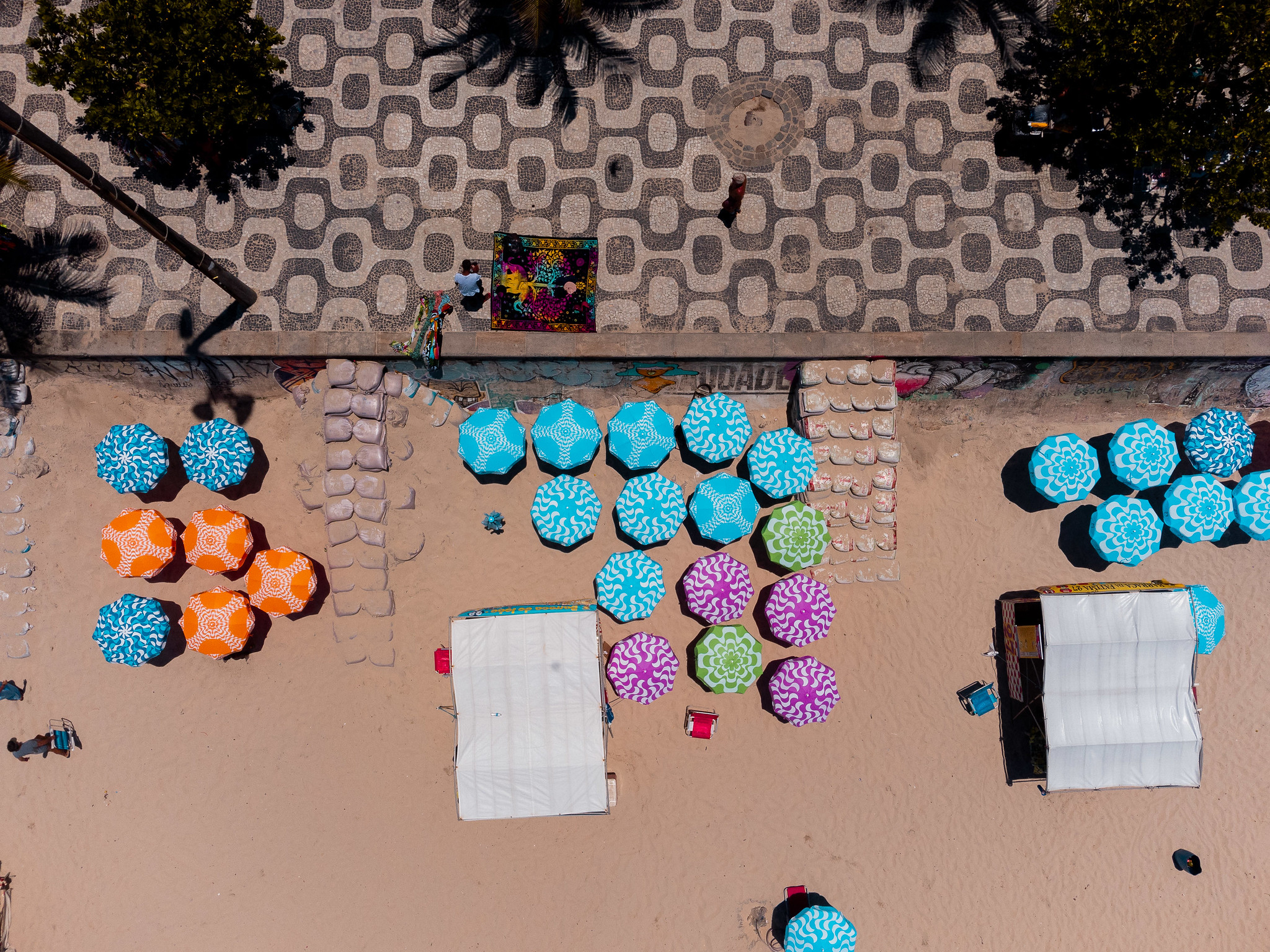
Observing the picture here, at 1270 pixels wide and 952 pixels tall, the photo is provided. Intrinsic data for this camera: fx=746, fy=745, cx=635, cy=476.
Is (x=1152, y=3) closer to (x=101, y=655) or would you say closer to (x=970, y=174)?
(x=970, y=174)

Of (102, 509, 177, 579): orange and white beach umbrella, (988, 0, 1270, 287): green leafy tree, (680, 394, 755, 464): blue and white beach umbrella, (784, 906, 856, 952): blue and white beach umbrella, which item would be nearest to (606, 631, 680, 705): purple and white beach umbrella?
(680, 394, 755, 464): blue and white beach umbrella

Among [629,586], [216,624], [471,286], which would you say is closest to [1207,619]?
[629,586]

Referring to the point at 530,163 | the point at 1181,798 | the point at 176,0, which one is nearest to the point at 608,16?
the point at 530,163

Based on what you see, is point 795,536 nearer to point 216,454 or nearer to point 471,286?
point 471,286

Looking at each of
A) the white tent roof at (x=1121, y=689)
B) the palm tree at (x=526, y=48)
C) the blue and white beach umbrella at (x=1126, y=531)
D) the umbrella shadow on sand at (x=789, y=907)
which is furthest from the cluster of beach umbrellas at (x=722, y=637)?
the palm tree at (x=526, y=48)

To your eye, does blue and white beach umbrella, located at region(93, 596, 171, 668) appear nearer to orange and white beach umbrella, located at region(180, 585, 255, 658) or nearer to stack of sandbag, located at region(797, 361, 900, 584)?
orange and white beach umbrella, located at region(180, 585, 255, 658)

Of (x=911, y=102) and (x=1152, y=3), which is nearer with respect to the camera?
(x=1152, y=3)
